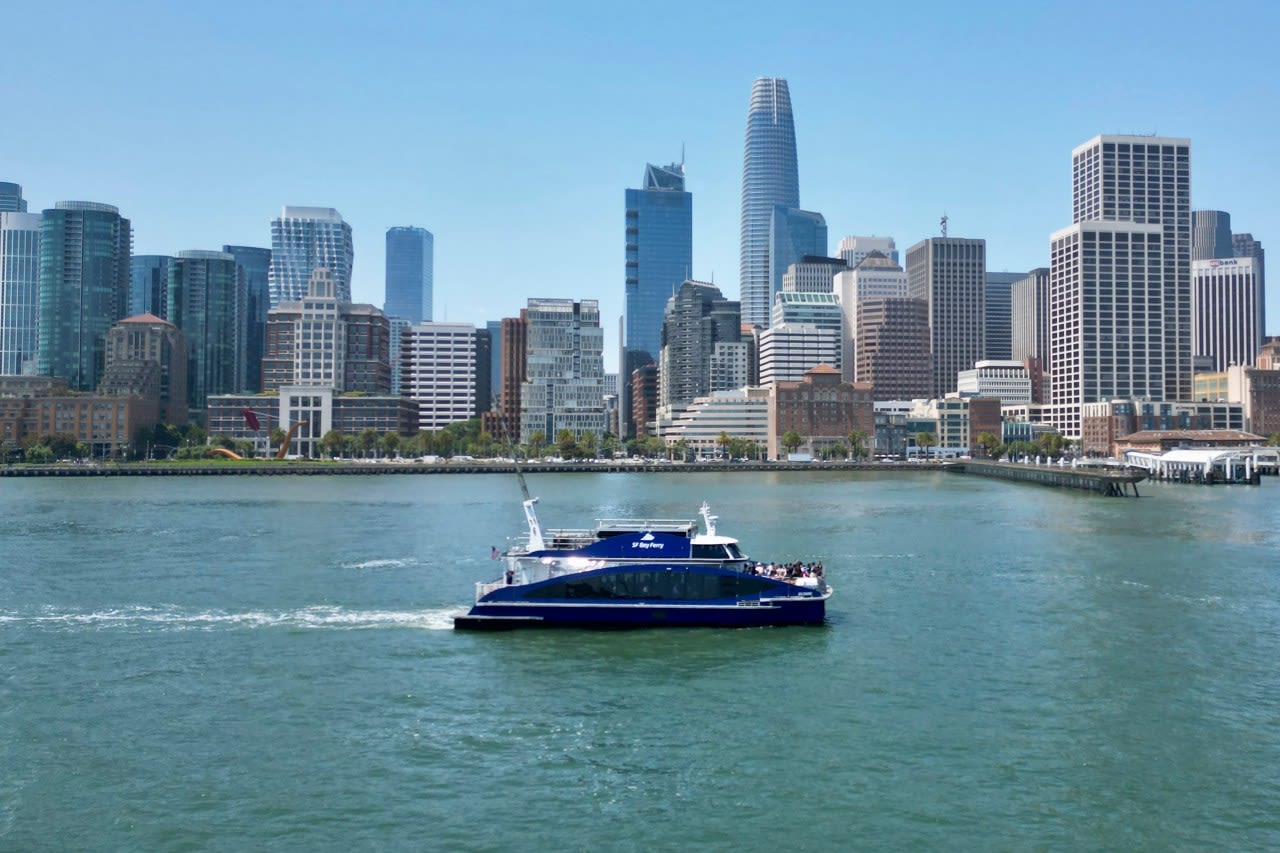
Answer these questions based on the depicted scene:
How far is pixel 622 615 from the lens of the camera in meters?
48.3

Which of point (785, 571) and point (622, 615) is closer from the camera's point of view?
point (622, 615)

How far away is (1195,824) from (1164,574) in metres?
42.6

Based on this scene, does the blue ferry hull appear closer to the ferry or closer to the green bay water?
the ferry

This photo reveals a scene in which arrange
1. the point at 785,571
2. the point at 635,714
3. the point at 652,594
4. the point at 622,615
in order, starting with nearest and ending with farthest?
the point at 635,714
the point at 622,615
the point at 652,594
the point at 785,571

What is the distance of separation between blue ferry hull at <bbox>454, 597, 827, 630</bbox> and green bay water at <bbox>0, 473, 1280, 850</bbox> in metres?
0.91

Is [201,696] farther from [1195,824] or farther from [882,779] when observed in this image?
[1195,824]

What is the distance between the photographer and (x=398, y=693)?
3800cm

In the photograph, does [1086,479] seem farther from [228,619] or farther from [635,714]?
[635,714]

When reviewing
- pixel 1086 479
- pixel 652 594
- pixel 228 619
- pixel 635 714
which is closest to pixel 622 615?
pixel 652 594

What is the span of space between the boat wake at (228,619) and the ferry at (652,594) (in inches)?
127

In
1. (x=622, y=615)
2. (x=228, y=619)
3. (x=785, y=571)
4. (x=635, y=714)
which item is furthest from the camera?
(x=785, y=571)

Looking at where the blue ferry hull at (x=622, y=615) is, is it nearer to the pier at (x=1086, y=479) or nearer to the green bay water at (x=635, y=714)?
the green bay water at (x=635, y=714)

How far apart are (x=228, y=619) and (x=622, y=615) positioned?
61.9ft

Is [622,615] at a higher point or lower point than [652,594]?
lower
